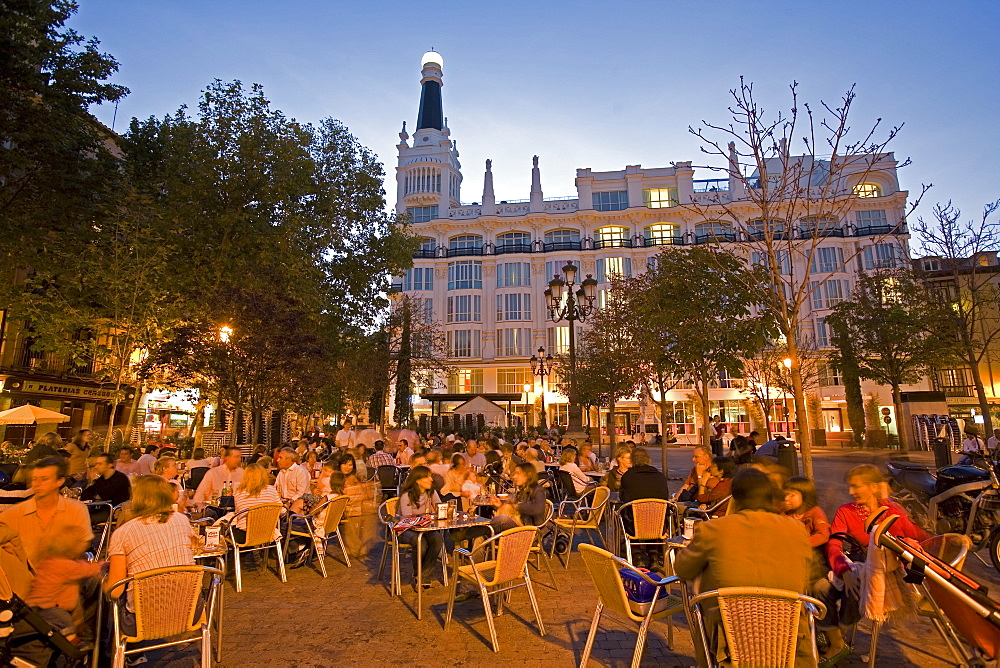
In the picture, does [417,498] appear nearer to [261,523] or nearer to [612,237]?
[261,523]

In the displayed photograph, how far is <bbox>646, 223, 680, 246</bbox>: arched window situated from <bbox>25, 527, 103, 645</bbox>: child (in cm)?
5044

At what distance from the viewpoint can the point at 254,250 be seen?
66.6 feet

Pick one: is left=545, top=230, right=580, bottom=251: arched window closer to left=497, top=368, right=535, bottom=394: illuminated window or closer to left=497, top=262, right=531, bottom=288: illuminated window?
left=497, top=262, right=531, bottom=288: illuminated window

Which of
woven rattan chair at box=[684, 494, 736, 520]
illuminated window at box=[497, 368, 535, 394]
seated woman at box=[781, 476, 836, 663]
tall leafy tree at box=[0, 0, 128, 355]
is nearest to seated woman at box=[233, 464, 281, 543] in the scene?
woven rattan chair at box=[684, 494, 736, 520]

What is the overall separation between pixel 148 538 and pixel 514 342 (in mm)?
46775

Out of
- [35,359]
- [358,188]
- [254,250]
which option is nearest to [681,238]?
[358,188]

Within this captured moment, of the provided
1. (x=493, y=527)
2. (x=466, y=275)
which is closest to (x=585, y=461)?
(x=493, y=527)

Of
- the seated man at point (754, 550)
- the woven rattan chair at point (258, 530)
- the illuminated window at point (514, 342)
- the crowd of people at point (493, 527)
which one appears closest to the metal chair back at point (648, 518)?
the crowd of people at point (493, 527)

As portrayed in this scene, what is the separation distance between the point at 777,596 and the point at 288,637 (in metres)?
3.93

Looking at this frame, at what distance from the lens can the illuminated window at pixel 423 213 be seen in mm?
54781

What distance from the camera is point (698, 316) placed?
14.9 meters

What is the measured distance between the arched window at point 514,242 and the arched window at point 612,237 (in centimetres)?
645

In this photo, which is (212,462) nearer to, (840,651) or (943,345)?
(840,651)

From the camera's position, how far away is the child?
11.6 feet
